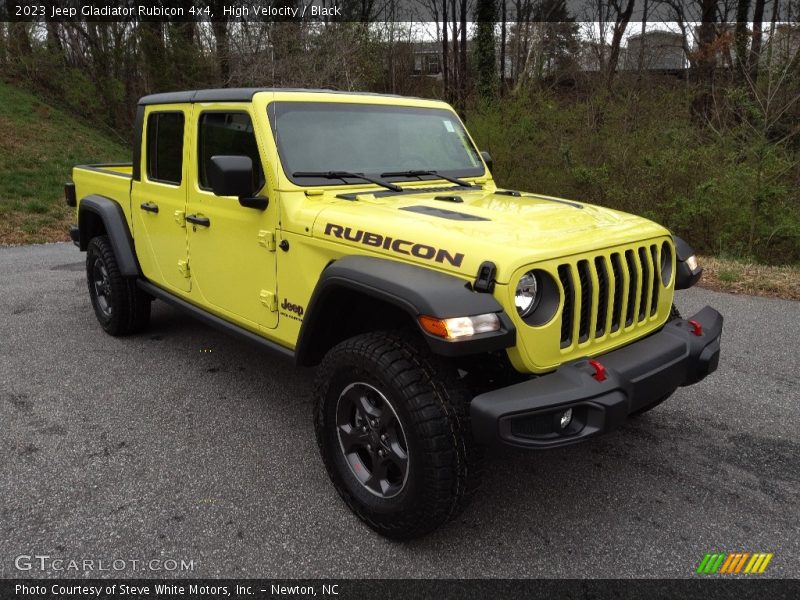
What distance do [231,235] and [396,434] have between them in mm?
1586

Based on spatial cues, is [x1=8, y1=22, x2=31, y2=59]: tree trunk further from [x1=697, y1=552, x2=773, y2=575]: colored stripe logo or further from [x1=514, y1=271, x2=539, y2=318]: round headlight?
[x1=697, y1=552, x2=773, y2=575]: colored stripe logo

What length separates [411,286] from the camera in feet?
7.77

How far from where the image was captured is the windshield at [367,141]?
130 inches

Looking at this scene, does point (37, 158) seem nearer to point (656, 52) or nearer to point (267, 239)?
point (267, 239)

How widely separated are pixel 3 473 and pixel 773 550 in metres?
3.51

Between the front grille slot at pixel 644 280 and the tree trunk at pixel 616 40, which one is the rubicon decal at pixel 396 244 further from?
the tree trunk at pixel 616 40

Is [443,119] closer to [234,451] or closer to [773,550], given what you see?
[234,451]

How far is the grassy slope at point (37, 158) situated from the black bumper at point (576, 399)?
10.00m

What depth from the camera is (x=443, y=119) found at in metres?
4.06

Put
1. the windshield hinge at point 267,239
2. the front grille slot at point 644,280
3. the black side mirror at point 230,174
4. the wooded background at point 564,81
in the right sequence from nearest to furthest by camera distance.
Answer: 1. the front grille slot at point 644,280
2. the black side mirror at point 230,174
3. the windshield hinge at point 267,239
4. the wooded background at point 564,81

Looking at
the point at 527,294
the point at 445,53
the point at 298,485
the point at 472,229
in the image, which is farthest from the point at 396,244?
the point at 445,53

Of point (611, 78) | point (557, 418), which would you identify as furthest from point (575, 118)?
point (557, 418)

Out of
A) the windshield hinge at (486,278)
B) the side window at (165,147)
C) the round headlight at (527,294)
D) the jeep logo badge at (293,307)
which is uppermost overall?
the side window at (165,147)

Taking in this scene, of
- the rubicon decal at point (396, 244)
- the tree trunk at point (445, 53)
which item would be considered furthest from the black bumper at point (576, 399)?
the tree trunk at point (445, 53)
